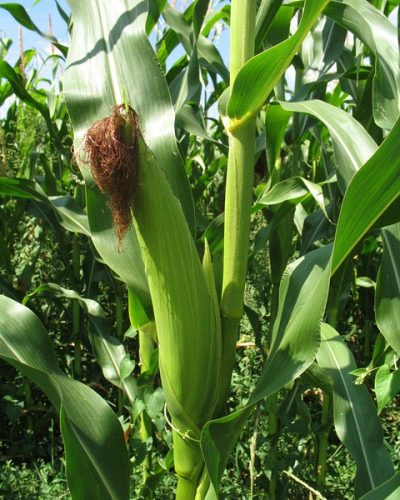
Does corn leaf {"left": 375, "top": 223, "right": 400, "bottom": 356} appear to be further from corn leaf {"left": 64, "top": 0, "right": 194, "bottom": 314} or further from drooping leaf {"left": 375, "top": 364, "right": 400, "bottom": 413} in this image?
corn leaf {"left": 64, "top": 0, "right": 194, "bottom": 314}

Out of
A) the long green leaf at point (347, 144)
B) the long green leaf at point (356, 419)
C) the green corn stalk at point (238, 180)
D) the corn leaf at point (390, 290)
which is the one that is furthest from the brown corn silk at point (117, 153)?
the long green leaf at point (356, 419)

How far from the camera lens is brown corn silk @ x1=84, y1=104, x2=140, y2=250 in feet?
3.16

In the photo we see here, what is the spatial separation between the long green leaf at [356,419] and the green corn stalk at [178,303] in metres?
0.47

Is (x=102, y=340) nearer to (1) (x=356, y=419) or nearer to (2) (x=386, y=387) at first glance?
(1) (x=356, y=419)

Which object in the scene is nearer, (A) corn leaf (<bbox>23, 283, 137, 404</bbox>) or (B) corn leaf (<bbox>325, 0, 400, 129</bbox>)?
(B) corn leaf (<bbox>325, 0, 400, 129</bbox>)

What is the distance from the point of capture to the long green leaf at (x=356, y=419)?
4.76 feet

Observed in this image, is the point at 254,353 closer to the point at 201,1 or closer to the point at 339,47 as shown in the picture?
the point at 339,47

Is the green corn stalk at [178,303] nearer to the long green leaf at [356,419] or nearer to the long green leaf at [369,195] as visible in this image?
the long green leaf at [369,195]

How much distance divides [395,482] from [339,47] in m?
1.55

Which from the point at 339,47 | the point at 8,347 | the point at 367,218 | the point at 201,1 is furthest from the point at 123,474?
the point at 339,47

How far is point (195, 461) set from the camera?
1.25 metres

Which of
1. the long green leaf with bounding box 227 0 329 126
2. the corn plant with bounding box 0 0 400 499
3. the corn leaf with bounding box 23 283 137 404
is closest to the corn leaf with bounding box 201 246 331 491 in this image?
the corn plant with bounding box 0 0 400 499

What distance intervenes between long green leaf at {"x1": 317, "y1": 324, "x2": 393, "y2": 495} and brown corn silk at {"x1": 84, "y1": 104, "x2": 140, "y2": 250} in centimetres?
83

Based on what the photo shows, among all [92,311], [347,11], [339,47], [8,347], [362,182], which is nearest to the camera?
[362,182]
